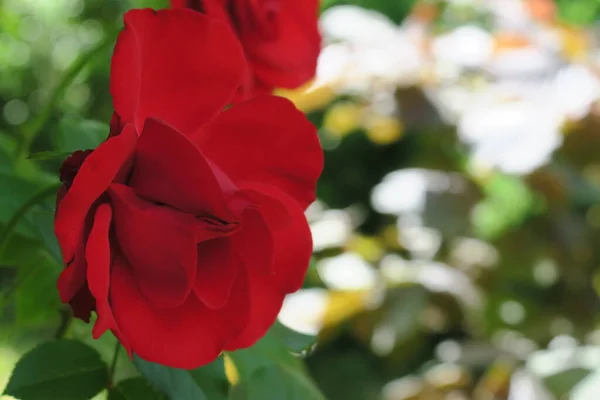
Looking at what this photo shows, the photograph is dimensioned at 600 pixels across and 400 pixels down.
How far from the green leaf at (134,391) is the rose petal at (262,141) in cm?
10

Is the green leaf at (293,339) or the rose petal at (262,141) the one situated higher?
the rose petal at (262,141)

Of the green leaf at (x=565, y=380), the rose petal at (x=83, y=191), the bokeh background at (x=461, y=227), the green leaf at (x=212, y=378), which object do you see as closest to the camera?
the rose petal at (x=83, y=191)

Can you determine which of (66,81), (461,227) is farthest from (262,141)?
(461,227)

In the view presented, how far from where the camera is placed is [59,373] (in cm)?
27

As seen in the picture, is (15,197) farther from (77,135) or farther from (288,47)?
(288,47)

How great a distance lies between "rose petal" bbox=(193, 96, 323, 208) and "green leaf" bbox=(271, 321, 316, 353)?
102mm

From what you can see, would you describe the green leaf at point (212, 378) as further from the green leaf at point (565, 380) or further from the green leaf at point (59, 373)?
the green leaf at point (565, 380)

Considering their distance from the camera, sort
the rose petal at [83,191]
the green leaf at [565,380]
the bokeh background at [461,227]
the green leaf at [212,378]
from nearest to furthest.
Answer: the rose petal at [83,191], the green leaf at [212,378], the green leaf at [565,380], the bokeh background at [461,227]

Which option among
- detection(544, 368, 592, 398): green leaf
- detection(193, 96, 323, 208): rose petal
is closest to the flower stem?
detection(193, 96, 323, 208): rose petal

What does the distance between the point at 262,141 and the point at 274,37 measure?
0.32 ft

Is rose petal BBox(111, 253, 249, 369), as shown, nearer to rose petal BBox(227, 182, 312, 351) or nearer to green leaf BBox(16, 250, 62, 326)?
rose petal BBox(227, 182, 312, 351)

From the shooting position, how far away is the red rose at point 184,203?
0.20 m

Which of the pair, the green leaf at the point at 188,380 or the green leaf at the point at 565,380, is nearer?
the green leaf at the point at 188,380

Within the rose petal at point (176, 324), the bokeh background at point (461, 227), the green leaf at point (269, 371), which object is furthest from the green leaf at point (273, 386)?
the bokeh background at point (461, 227)
